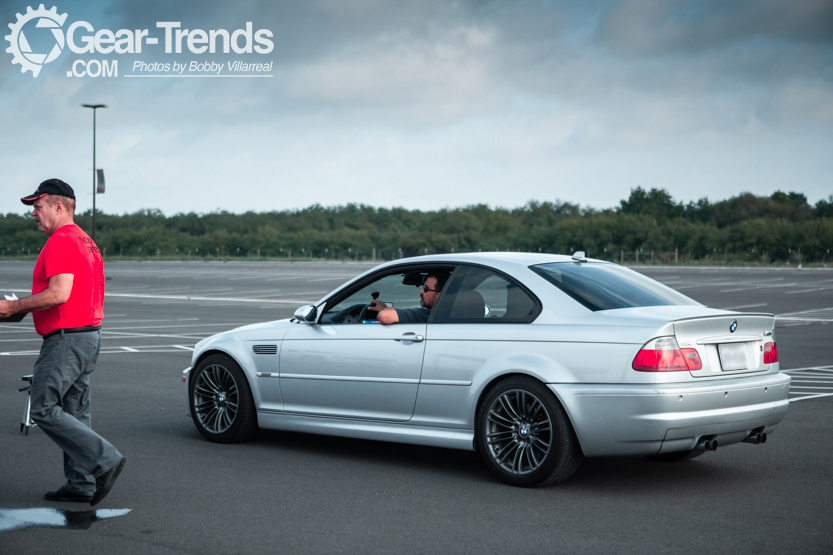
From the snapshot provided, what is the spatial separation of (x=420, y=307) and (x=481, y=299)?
640mm

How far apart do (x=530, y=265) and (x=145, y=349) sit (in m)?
9.74

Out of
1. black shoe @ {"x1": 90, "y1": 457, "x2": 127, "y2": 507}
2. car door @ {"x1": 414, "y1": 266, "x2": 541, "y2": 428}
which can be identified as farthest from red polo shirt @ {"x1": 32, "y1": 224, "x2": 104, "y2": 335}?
car door @ {"x1": 414, "y1": 266, "x2": 541, "y2": 428}

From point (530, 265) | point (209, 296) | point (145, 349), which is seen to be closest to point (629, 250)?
point (209, 296)

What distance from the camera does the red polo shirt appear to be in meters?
5.06

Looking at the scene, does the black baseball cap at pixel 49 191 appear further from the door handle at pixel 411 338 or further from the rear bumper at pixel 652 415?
the rear bumper at pixel 652 415

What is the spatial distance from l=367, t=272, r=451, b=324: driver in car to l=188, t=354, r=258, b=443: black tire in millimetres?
1260

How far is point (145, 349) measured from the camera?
47.0 ft

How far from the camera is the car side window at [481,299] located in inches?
237

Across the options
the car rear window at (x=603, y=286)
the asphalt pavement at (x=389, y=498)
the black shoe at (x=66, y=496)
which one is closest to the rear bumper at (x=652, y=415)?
the asphalt pavement at (x=389, y=498)

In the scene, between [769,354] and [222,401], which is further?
[222,401]

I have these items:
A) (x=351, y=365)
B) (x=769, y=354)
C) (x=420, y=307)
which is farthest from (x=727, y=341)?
(x=351, y=365)

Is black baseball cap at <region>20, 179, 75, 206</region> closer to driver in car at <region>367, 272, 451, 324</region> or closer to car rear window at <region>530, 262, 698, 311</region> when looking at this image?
driver in car at <region>367, 272, 451, 324</region>

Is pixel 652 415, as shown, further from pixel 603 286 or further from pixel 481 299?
pixel 481 299

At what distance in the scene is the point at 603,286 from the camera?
20.1ft
